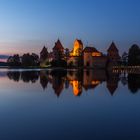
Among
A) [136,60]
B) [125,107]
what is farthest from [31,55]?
[125,107]

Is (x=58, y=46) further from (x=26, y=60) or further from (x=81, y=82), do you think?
(x=81, y=82)

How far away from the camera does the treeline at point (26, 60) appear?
120 meters

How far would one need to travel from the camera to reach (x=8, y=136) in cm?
782

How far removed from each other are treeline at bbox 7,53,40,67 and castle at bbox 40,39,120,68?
4665 mm

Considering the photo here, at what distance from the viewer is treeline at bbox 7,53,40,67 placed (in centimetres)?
12006

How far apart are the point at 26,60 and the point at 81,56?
27709mm

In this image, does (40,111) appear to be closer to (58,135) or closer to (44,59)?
(58,135)

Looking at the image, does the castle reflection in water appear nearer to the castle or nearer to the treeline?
the castle

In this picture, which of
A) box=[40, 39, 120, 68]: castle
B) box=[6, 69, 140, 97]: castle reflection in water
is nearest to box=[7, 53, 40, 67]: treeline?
box=[40, 39, 120, 68]: castle

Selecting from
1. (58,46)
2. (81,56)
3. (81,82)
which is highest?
(58,46)

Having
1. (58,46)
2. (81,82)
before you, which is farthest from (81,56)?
(81,82)

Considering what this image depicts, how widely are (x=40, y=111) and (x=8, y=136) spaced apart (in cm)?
412

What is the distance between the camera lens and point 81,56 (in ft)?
333

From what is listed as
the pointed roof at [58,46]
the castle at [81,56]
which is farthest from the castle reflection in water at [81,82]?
the pointed roof at [58,46]
